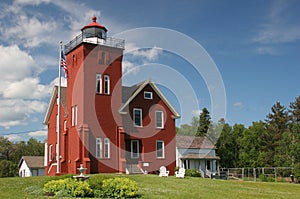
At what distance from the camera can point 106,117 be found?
29859 millimetres

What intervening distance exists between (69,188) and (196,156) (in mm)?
33664

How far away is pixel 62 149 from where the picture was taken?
102 feet

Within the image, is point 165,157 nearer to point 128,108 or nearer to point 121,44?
point 128,108

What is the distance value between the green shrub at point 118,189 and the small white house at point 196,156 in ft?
102

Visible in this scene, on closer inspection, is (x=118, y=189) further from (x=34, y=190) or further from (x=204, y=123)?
(x=204, y=123)

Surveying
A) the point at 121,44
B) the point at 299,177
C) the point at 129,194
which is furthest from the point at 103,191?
the point at 299,177

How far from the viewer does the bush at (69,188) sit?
590 inches

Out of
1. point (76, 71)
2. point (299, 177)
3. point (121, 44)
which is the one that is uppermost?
point (121, 44)

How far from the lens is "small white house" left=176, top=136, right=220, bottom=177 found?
47062 mm

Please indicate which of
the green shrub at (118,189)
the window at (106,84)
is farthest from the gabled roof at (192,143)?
the green shrub at (118,189)

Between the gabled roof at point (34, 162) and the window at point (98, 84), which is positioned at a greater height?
the window at point (98, 84)

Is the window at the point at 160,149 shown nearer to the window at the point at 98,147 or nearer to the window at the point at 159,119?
the window at the point at 159,119

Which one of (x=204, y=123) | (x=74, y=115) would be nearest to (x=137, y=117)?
(x=74, y=115)

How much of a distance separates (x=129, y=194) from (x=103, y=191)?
1.14m
